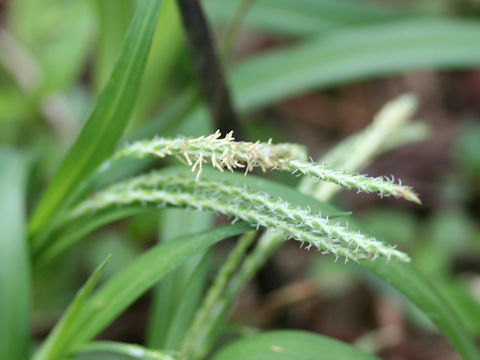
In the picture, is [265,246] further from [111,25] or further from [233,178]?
[111,25]

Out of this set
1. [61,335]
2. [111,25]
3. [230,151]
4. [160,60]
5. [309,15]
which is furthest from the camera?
[309,15]

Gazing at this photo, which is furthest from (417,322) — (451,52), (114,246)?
(114,246)

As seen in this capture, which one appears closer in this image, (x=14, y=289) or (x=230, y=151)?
(x=230, y=151)

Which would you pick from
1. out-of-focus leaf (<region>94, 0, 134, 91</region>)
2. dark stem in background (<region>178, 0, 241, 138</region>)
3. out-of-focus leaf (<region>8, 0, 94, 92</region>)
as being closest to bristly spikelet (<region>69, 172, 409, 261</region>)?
dark stem in background (<region>178, 0, 241, 138</region>)

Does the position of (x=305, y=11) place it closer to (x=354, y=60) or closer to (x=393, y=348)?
(x=354, y=60)

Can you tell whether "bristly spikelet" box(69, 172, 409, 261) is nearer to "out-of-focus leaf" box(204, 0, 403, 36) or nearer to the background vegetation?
the background vegetation

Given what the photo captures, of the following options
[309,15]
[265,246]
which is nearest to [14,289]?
[265,246]

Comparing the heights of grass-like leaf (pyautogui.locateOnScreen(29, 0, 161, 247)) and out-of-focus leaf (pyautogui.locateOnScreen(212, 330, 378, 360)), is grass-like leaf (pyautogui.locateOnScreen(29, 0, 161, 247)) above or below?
above
